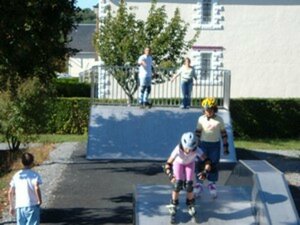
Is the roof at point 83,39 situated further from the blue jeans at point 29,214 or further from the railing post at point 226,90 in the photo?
the blue jeans at point 29,214

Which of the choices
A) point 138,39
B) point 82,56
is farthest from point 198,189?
point 82,56

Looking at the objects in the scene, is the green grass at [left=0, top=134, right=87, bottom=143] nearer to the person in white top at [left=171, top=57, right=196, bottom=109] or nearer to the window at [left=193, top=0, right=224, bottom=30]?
the person in white top at [left=171, top=57, right=196, bottom=109]

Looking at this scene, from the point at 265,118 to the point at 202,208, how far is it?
1843 centimetres

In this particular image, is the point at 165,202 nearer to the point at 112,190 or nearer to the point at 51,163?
the point at 112,190

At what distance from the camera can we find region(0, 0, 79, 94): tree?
51.2ft

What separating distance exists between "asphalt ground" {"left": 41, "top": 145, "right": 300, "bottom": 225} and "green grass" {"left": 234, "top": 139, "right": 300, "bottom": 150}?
23.6ft

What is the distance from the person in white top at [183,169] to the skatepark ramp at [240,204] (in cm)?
→ 25

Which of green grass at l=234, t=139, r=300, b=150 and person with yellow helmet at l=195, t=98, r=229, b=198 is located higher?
person with yellow helmet at l=195, t=98, r=229, b=198

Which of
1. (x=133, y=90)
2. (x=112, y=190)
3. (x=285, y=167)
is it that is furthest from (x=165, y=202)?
(x=133, y=90)

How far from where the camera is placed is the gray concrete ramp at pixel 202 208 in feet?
36.3

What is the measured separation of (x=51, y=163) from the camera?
19531mm

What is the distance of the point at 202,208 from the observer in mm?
11570

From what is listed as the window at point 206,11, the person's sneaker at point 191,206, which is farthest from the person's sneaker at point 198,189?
the window at point 206,11

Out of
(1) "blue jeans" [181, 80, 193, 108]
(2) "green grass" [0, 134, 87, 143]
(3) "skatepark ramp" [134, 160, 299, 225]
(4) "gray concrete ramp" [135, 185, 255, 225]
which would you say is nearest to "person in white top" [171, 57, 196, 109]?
(1) "blue jeans" [181, 80, 193, 108]
